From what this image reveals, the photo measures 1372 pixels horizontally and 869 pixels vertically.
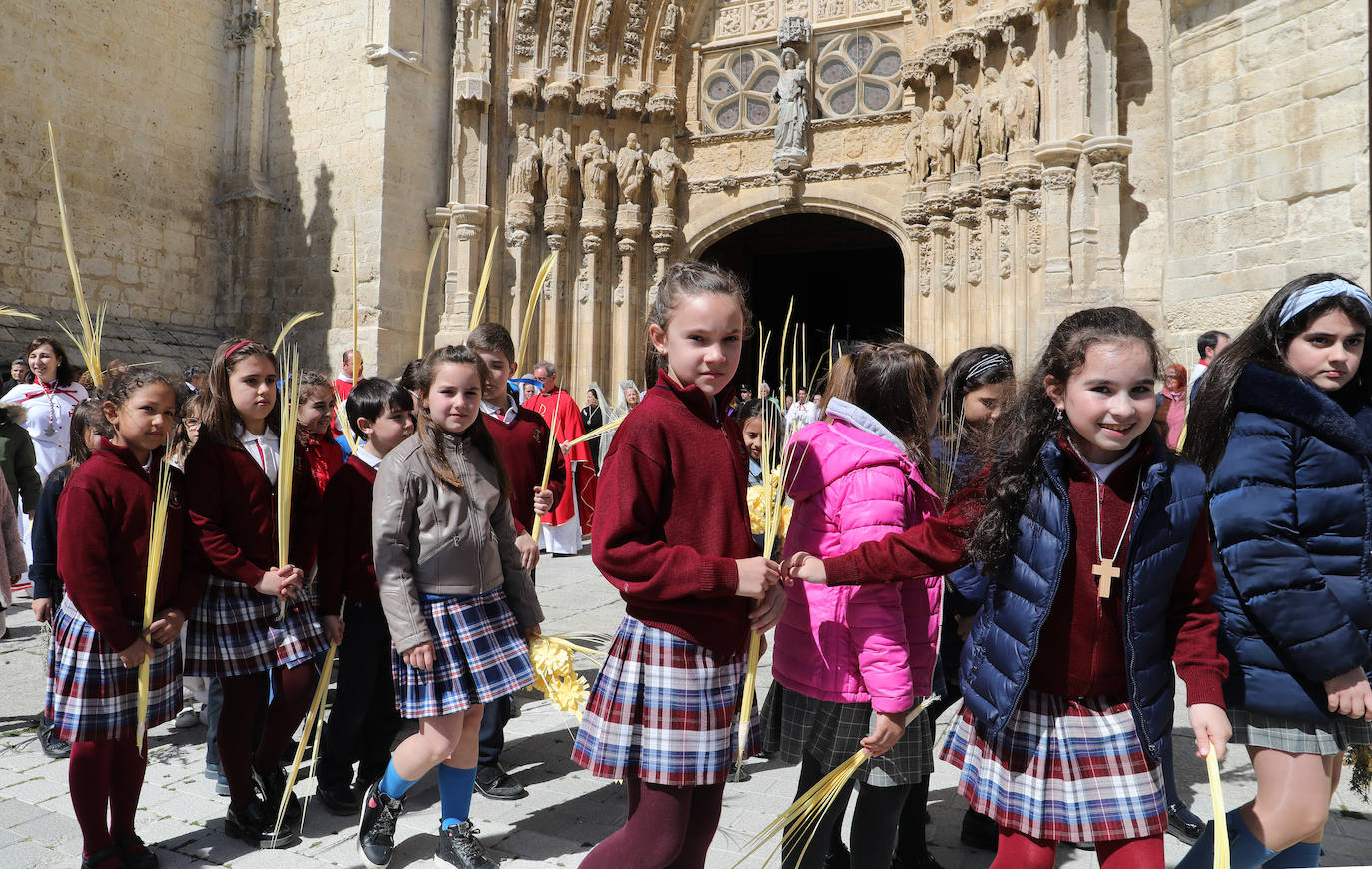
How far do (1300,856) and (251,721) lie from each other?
2988mm

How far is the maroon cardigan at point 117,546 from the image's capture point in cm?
257

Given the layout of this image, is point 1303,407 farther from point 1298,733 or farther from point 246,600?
point 246,600

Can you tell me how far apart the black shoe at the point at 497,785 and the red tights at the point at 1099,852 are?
6.17ft

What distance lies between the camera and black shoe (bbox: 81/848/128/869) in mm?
2602

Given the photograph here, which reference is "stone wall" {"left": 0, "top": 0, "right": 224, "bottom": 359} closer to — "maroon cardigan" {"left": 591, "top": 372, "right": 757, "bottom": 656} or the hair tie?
the hair tie

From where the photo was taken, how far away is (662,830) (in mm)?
1958

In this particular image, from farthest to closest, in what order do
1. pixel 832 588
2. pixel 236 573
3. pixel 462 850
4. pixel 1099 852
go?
1. pixel 236 573
2. pixel 462 850
3. pixel 832 588
4. pixel 1099 852

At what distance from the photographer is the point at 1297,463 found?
6.88 feet

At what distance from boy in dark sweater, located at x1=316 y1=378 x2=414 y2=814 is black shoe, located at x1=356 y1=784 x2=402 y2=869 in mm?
469

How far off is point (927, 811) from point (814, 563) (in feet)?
5.59

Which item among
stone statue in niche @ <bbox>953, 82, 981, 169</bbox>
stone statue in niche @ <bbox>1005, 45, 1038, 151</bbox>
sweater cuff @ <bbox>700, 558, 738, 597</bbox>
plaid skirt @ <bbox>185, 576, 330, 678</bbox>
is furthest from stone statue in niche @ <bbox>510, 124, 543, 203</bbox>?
sweater cuff @ <bbox>700, 558, 738, 597</bbox>

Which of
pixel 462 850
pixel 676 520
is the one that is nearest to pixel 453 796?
pixel 462 850

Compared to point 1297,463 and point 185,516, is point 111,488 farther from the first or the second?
point 1297,463

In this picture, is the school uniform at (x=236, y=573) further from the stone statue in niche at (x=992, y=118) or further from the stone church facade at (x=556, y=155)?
the stone statue in niche at (x=992, y=118)
